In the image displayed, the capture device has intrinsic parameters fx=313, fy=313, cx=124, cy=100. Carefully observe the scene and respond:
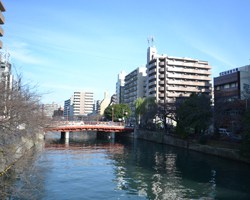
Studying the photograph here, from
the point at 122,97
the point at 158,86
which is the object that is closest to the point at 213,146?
the point at 158,86

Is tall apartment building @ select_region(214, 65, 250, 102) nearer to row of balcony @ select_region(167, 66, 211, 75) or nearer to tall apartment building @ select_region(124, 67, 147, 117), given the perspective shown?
row of balcony @ select_region(167, 66, 211, 75)

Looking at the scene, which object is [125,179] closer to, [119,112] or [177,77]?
[177,77]

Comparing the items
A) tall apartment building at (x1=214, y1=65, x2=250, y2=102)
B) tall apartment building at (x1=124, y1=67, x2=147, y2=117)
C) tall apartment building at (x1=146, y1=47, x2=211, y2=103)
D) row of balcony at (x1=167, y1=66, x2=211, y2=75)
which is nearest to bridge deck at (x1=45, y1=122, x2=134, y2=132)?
tall apartment building at (x1=214, y1=65, x2=250, y2=102)

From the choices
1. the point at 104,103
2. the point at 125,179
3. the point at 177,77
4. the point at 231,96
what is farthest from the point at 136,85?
the point at 125,179

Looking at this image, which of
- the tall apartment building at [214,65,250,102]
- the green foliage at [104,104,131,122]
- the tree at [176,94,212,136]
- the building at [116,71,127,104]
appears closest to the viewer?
the tree at [176,94,212,136]

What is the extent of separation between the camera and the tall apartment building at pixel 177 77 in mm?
89312

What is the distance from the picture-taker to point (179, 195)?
2031 cm

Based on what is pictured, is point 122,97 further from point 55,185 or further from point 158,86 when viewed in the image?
point 55,185

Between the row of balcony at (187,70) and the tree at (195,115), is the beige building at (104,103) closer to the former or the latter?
the row of balcony at (187,70)

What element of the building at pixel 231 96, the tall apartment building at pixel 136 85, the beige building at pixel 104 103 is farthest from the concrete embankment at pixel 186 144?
the beige building at pixel 104 103

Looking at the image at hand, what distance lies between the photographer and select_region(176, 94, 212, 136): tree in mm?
45566

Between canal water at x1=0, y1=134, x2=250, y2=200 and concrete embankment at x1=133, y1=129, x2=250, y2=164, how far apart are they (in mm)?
1522

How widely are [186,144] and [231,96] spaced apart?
14.0 m

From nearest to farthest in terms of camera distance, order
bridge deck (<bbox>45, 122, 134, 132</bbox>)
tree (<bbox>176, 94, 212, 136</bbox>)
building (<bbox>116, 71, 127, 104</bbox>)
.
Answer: tree (<bbox>176, 94, 212, 136</bbox>) < bridge deck (<bbox>45, 122, 134, 132</bbox>) < building (<bbox>116, 71, 127, 104</bbox>)
